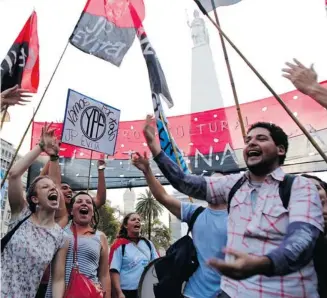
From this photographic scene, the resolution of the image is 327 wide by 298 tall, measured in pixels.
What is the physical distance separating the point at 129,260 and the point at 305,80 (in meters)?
2.91

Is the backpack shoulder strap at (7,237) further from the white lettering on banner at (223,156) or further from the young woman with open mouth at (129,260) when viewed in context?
the white lettering on banner at (223,156)

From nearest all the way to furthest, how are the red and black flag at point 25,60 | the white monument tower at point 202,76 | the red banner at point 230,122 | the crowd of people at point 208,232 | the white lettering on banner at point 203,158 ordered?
the crowd of people at point 208,232, the red and black flag at point 25,60, the red banner at point 230,122, the white lettering on banner at point 203,158, the white monument tower at point 202,76

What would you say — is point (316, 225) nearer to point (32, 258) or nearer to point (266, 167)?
point (266, 167)

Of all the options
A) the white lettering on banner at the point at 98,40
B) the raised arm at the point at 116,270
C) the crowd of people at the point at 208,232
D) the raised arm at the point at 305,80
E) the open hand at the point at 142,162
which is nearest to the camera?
Result: the crowd of people at the point at 208,232

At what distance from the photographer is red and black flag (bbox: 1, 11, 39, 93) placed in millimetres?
5590

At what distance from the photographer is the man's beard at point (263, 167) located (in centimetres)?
208

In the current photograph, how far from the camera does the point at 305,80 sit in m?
2.33

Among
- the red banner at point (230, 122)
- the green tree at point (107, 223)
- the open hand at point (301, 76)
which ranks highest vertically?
the red banner at point (230, 122)

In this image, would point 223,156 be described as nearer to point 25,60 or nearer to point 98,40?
point 98,40

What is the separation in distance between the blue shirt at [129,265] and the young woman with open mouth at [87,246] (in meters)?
0.70

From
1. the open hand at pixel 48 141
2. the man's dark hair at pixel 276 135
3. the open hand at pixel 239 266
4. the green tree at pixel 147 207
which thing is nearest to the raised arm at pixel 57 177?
the open hand at pixel 48 141

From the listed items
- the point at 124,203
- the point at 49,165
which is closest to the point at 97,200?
the point at 49,165

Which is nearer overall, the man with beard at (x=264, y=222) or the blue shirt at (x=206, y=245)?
the man with beard at (x=264, y=222)

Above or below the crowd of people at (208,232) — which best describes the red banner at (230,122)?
above
